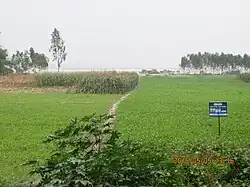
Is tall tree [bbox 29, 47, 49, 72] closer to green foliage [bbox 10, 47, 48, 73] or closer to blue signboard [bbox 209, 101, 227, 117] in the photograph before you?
green foliage [bbox 10, 47, 48, 73]

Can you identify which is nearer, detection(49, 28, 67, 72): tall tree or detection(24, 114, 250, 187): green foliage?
detection(24, 114, 250, 187): green foliage

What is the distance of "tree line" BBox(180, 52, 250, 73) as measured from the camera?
88500 millimetres

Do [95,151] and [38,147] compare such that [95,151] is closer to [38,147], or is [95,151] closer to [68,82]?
[38,147]

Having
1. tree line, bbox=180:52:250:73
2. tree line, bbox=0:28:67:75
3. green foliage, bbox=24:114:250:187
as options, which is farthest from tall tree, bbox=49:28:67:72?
green foliage, bbox=24:114:250:187

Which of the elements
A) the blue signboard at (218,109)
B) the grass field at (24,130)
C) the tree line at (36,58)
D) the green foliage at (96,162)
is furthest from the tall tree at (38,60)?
the green foliage at (96,162)

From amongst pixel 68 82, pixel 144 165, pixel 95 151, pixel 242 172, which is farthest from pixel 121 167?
pixel 68 82

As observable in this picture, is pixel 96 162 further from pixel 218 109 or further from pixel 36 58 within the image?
pixel 36 58

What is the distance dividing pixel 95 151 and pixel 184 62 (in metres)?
99.2

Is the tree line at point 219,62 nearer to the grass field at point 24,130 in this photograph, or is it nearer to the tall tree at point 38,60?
the tall tree at point 38,60

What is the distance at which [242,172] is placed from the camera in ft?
19.2

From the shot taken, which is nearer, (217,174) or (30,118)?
(217,174)

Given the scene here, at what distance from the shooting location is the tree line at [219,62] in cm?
8850
